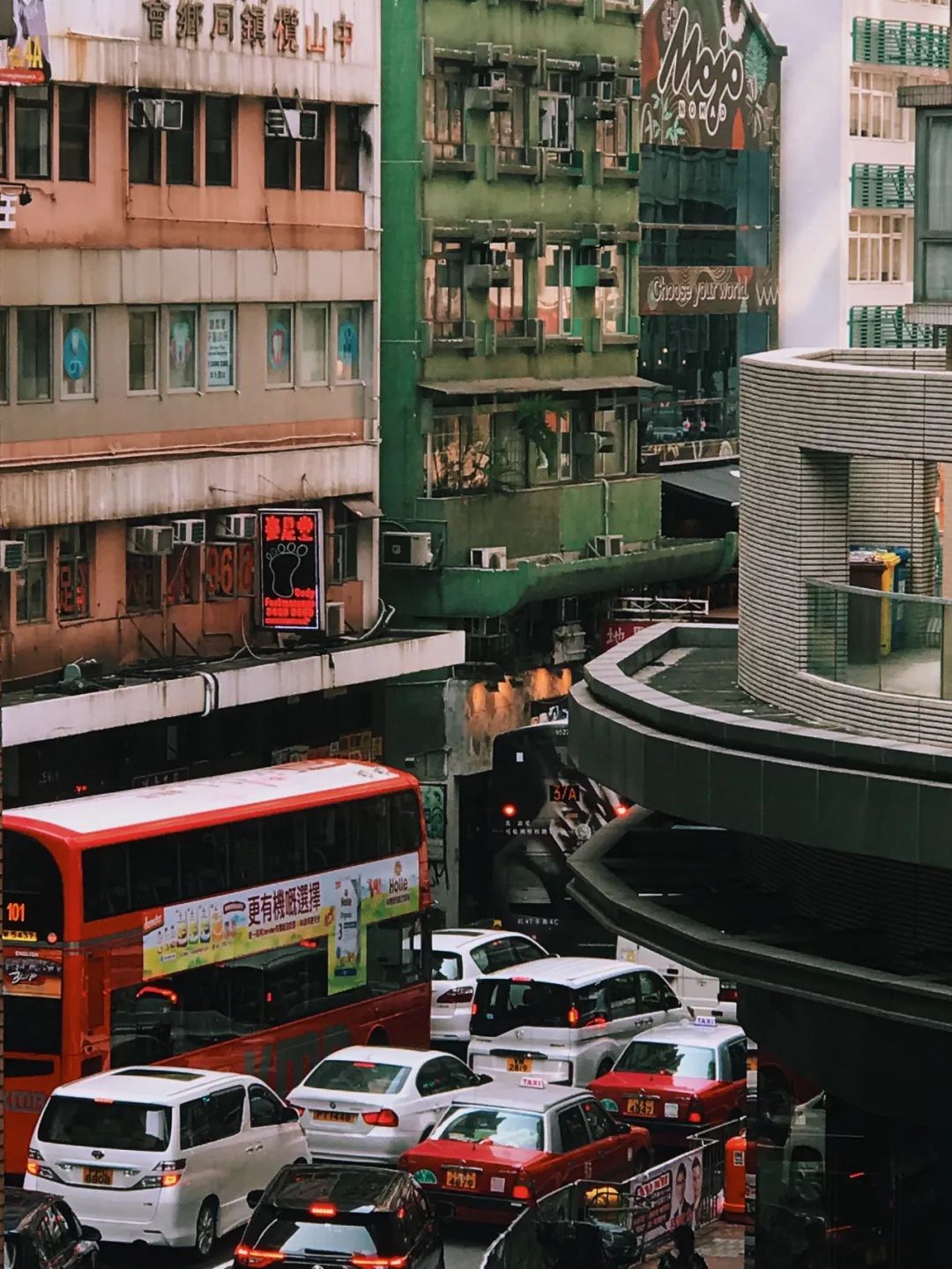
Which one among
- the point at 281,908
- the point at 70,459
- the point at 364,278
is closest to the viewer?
the point at 281,908

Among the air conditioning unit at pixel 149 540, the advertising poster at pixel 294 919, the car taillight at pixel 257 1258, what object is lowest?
the car taillight at pixel 257 1258

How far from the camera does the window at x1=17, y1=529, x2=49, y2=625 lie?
1809 inches

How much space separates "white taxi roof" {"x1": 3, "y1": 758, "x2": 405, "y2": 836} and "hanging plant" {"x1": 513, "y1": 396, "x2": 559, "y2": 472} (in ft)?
65.5

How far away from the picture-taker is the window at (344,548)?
179ft

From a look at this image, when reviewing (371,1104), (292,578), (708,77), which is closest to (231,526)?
(292,578)

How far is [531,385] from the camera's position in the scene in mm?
59406

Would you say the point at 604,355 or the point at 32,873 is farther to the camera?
the point at 604,355

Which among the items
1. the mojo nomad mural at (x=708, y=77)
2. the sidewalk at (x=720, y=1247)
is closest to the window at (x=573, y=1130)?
the sidewalk at (x=720, y=1247)

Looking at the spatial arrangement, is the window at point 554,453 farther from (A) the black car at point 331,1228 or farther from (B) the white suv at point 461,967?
(A) the black car at point 331,1228

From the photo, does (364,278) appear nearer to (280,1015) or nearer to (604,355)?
(604,355)

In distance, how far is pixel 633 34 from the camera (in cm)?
6250

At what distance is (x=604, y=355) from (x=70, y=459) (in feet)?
58.7

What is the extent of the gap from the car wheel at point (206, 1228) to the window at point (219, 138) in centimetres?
2308

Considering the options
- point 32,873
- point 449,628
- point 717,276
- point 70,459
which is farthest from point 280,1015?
point 717,276
